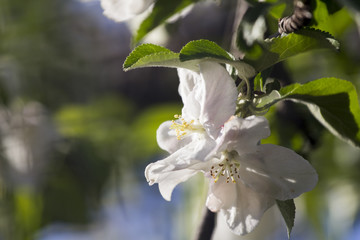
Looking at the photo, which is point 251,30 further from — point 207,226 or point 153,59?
point 207,226

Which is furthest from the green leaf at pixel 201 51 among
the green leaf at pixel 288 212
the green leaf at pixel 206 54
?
the green leaf at pixel 288 212

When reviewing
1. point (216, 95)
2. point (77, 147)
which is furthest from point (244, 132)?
point (77, 147)

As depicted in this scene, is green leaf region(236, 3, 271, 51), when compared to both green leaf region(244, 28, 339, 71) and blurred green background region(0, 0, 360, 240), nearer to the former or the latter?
green leaf region(244, 28, 339, 71)

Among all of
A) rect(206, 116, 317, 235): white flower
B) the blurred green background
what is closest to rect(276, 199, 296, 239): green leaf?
rect(206, 116, 317, 235): white flower

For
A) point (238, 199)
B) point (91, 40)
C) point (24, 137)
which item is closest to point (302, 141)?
point (238, 199)

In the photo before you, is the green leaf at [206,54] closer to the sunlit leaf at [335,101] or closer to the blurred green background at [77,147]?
the sunlit leaf at [335,101]

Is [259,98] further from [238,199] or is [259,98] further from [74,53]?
[74,53]

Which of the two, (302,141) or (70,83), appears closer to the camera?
(302,141)
